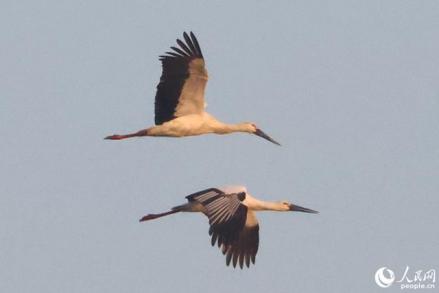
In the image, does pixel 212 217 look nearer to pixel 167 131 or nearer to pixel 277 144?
pixel 167 131

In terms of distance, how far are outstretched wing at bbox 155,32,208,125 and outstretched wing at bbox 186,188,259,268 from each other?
1.30 meters

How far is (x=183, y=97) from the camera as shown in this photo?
81.0ft

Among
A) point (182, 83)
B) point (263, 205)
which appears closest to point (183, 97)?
point (182, 83)

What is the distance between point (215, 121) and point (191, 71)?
1084mm

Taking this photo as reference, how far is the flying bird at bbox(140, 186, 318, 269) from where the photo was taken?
23.0m

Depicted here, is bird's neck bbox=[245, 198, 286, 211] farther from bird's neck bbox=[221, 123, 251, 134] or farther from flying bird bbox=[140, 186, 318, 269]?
bird's neck bbox=[221, 123, 251, 134]

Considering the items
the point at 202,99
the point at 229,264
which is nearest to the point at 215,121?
the point at 202,99

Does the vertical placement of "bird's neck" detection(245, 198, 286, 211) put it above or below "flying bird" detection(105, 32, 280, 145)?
below

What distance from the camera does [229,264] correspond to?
24422 millimetres

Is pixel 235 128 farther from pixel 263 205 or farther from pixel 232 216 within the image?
pixel 232 216

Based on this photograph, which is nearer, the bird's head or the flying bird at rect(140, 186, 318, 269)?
the flying bird at rect(140, 186, 318, 269)

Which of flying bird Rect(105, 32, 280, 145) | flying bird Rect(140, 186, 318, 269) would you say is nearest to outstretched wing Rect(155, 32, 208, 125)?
flying bird Rect(105, 32, 280, 145)

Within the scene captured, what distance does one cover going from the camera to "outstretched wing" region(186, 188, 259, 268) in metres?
22.9

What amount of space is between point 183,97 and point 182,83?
0.87ft
